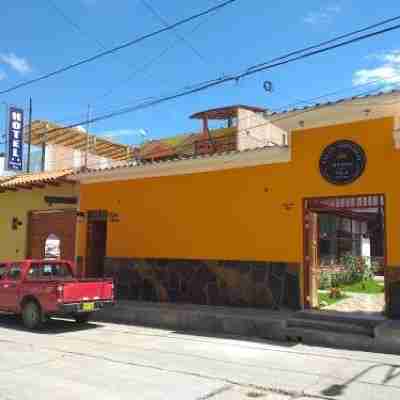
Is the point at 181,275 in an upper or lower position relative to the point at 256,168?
lower

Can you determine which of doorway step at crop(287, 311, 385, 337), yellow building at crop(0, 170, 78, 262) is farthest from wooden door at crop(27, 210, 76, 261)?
doorway step at crop(287, 311, 385, 337)

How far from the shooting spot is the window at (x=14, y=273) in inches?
478

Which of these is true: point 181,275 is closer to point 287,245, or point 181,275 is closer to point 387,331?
point 287,245

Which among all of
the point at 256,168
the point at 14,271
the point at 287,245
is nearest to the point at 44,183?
the point at 14,271

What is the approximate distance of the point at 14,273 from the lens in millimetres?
12234

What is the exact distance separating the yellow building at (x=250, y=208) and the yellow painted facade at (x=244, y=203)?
0.08 ft

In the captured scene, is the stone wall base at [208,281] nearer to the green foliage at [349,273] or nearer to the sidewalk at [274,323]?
the sidewalk at [274,323]

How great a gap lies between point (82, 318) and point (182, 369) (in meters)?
5.63

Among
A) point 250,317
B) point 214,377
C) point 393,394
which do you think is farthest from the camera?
point 250,317

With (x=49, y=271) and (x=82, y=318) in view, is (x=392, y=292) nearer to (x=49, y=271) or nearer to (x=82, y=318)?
(x=82, y=318)

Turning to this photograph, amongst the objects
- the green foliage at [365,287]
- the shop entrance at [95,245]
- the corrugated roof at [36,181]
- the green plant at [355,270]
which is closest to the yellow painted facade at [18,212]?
the corrugated roof at [36,181]

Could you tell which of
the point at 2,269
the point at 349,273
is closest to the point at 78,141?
the point at 2,269

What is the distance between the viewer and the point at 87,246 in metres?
16.6

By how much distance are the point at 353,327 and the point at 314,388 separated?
3.87 metres
